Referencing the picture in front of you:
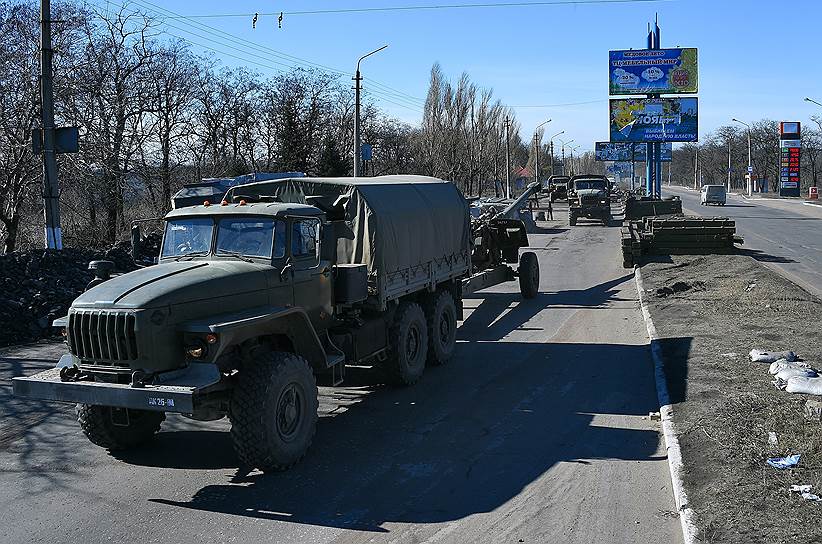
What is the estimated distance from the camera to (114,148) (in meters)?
25.0

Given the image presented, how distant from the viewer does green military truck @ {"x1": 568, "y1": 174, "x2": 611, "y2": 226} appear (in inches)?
1681

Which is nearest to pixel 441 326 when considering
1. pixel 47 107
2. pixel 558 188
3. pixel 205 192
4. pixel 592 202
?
pixel 47 107

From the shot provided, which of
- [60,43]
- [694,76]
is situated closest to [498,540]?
[60,43]

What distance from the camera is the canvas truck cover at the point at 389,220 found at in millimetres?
9500

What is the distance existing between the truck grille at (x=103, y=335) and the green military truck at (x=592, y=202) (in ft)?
125

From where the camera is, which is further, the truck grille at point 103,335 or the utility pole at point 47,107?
the utility pole at point 47,107

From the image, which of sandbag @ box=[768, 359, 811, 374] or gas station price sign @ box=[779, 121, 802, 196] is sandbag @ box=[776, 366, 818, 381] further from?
gas station price sign @ box=[779, 121, 802, 196]

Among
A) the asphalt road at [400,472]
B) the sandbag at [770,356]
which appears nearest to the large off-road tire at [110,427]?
the asphalt road at [400,472]

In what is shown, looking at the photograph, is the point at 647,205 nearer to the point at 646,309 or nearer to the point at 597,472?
the point at 646,309

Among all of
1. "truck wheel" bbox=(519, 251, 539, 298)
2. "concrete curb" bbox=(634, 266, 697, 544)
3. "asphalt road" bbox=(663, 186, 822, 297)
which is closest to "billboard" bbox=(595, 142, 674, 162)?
"asphalt road" bbox=(663, 186, 822, 297)

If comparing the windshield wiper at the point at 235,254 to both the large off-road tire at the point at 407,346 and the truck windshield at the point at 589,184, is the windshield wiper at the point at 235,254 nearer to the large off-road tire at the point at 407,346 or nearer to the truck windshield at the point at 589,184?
the large off-road tire at the point at 407,346

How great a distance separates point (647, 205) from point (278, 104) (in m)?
18.6

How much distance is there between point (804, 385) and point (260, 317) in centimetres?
574

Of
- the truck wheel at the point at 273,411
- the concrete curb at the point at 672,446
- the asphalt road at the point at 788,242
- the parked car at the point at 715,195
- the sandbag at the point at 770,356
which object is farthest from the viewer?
the parked car at the point at 715,195
